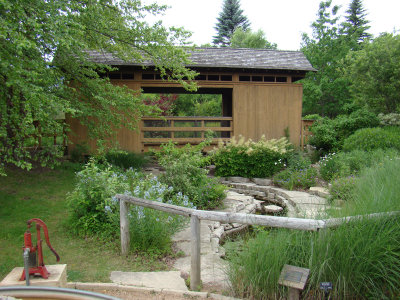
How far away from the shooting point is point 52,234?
4883mm

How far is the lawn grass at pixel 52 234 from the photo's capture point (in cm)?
376

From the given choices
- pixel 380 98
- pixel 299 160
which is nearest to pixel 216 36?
pixel 380 98

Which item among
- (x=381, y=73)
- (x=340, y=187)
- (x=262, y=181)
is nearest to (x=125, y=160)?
(x=262, y=181)

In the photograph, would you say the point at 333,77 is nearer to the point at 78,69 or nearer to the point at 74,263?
the point at 78,69

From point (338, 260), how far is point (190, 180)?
4.15 m

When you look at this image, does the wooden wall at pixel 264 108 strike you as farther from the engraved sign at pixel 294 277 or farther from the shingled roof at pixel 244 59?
the engraved sign at pixel 294 277

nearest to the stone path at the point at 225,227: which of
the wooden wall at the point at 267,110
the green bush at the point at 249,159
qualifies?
the green bush at the point at 249,159

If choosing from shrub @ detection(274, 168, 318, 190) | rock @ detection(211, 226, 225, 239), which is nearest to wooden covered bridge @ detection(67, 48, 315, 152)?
shrub @ detection(274, 168, 318, 190)

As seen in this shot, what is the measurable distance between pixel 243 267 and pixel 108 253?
2087mm

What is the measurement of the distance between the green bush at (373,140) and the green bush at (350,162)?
68 cm

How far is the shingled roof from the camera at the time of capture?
1076 centimetres

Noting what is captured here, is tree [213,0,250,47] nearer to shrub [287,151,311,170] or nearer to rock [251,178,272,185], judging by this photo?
Answer: shrub [287,151,311,170]

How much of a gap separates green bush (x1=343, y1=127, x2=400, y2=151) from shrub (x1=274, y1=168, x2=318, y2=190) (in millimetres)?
1645

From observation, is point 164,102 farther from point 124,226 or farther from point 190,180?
point 124,226
